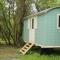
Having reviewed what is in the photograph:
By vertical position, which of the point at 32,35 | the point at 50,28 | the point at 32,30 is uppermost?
the point at 50,28

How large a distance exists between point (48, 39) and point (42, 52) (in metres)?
1.76

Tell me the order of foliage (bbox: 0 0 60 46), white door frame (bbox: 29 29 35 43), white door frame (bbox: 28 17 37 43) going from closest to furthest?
white door frame (bbox: 28 17 37 43) < white door frame (bbox: 29 29 35 43) < foliage (bbox: 0 0 60 46)

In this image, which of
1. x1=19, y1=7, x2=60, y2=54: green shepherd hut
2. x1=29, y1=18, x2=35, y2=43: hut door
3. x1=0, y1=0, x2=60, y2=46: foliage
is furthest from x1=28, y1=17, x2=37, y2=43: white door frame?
x1=0, y1=0, x2=60, y2=46: foliage

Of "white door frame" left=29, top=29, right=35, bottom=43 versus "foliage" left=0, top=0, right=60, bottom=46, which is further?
"foliage" left=0, top=0, right=60, bottom=46

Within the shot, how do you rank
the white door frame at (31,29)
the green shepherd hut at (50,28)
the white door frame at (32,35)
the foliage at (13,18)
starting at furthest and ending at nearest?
1. the foliage at (13,18)
2. the white door frame at (32,35)
3. the white door frame at (31,29)
4. the green shepherd hut at (50,28)

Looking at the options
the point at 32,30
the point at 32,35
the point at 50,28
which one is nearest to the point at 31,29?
the point at 32,30

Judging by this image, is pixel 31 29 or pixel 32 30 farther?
pixel 31 29

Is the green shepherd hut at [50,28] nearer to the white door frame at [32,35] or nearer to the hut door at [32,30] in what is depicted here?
the white door frame at [32,35]

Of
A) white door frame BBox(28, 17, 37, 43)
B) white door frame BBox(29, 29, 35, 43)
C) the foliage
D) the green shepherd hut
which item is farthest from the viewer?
the foliage

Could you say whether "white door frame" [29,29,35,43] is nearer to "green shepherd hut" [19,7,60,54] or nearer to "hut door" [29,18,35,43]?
"hut door" [29,18,35,43]

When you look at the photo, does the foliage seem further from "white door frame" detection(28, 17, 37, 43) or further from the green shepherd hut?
the green shepherd hut

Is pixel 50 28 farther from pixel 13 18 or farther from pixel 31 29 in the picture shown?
pixel 13 18

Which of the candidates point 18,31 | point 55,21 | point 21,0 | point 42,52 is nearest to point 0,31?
point 18,31

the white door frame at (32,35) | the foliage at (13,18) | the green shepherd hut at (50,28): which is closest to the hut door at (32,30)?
the white door frame at (32,35)
